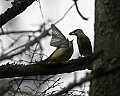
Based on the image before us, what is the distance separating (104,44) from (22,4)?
85cm

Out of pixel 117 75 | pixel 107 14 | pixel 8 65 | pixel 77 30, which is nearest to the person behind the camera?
pixel 117 75

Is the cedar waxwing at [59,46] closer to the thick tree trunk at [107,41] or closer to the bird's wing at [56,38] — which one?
the bird's wing at [56,38]

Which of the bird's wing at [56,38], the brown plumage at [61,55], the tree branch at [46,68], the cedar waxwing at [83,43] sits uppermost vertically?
the cedar waxwing at [83,43]

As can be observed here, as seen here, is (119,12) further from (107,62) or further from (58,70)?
(58,70)

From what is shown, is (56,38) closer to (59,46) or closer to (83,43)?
(59,46)

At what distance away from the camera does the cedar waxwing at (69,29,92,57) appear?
3916mm

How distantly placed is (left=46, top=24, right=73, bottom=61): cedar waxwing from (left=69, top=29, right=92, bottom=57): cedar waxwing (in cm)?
16

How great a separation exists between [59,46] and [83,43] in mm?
729

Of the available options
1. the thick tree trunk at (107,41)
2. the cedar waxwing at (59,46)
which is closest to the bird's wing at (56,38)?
the cedar waxwing at (59,46)

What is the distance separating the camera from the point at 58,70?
2.79 metres

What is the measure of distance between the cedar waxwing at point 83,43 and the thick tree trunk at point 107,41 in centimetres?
114

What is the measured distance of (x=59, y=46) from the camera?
3.25 metres

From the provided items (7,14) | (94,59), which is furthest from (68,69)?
(7,14)

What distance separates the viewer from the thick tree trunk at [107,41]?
2531 mm
